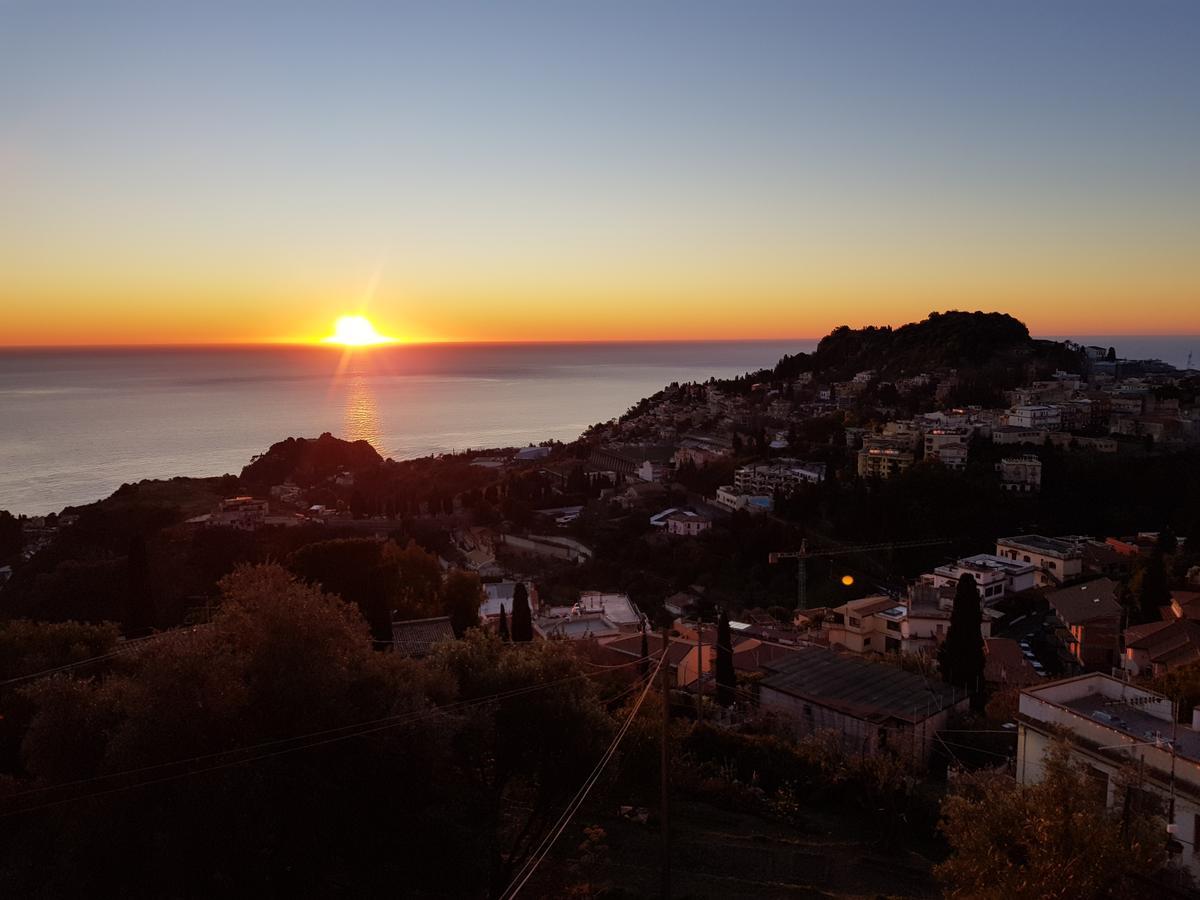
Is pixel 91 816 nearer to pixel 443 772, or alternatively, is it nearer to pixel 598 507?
pixel 443 772

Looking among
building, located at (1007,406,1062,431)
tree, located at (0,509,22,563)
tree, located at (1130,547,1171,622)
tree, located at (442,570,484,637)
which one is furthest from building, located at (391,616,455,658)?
building, located at (1007,406,1062,431)

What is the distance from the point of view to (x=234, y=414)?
322ft

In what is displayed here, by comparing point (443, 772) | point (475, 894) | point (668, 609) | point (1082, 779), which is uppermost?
point (1082, 779)

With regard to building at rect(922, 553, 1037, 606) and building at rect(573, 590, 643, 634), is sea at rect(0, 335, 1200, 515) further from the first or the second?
building at rect(922, 553, 1037, 606)

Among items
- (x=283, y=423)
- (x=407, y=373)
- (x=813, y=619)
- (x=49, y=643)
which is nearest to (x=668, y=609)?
(x=813, y=619)

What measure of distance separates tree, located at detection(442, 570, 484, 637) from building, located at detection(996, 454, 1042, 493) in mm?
23207

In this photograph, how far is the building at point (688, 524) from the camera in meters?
34.0

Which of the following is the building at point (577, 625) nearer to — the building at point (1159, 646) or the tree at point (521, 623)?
the tree at point (521, 623)

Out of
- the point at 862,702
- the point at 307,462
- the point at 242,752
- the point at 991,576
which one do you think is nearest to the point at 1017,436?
the point at 991,576

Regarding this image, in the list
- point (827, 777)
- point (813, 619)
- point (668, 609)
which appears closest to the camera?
point (827, 777)

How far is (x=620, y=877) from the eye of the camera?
7.09 m

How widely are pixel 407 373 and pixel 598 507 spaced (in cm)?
15312

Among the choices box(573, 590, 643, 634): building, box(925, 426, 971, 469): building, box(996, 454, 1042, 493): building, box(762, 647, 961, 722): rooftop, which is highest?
box(925, 426, 971, 469): building

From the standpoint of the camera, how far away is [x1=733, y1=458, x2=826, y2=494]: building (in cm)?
3691
